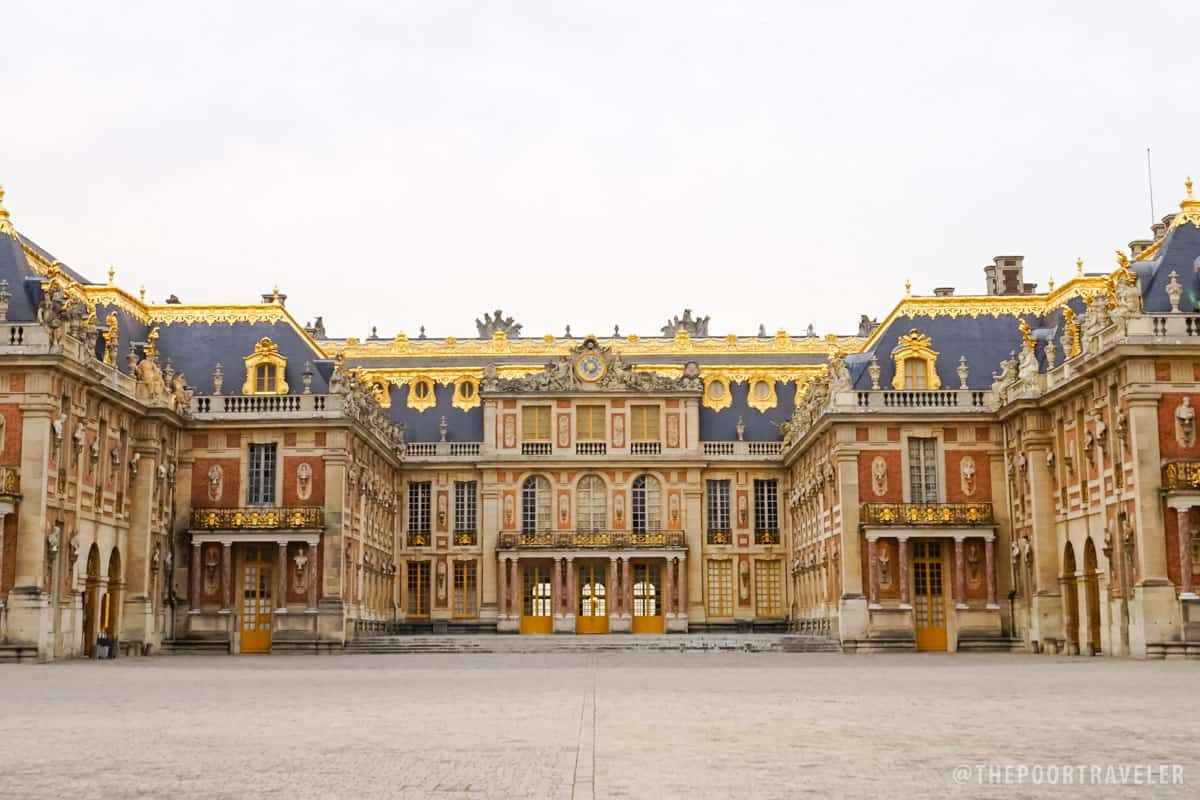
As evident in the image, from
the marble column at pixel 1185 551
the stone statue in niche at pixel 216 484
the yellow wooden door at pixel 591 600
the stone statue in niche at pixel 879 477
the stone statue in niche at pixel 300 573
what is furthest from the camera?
the yellow wooden door at pixel 591 600

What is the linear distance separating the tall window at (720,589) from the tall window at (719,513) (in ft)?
3.33

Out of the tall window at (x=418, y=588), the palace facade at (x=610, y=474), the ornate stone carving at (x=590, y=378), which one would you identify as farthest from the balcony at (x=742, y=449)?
the tall window at (x=418, y=588)

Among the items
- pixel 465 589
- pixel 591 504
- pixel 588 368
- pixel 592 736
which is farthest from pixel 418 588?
pixel 592 736

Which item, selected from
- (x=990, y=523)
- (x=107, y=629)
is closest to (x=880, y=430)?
(x=990, y=523)

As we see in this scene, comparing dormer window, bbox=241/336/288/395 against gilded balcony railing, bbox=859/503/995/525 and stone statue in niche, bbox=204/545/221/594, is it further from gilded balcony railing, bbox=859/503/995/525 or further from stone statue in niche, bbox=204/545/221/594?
gilded balcony railing, bbox=859/503/995/525

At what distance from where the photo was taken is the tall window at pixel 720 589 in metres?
61.2

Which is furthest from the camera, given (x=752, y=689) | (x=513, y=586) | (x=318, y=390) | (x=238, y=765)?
(x=513, y=586)

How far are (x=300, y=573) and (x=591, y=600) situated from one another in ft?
56.3

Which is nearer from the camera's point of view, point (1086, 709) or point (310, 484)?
point (1086, 709)

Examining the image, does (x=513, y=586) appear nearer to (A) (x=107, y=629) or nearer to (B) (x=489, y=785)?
(A) (x=107, y=629)

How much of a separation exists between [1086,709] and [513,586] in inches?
1758

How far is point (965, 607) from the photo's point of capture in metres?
45.9

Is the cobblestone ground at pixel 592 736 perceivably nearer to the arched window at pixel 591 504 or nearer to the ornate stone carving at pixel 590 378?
the arched window at pixel 591 504

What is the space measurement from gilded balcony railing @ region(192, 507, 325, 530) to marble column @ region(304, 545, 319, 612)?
88 cm
